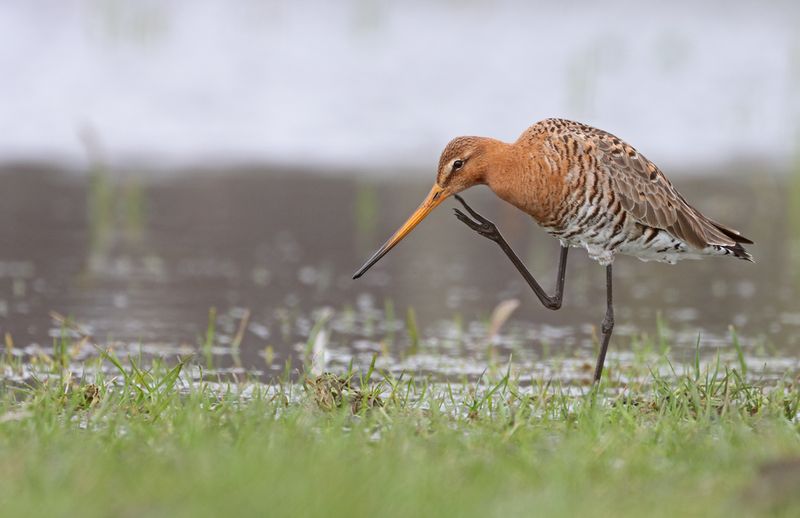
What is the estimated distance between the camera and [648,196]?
6.56m

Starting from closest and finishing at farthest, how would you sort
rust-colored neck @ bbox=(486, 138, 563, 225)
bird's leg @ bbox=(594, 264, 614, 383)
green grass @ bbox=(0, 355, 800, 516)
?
1. green grass @ bbox=(0, 355, 800, 516)
2. rust-colored neck @ bbox=(486, 138, 563, 225)
3. bird's leg @ bbox=(594, 264, 614, 383)

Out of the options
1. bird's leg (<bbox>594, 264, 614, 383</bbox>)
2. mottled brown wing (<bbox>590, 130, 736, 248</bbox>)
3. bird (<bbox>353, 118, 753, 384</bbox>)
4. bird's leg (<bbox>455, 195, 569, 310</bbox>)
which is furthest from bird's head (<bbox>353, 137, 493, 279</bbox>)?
bird's leg (<bbox>594, 264, 614, 383</bbox>)

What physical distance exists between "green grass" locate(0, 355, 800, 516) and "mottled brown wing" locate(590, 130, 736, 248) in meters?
0.97

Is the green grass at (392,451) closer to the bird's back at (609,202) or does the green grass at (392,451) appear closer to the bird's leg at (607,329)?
the bird's leg at (607,329)

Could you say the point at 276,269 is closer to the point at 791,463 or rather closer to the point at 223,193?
the point at 223,193

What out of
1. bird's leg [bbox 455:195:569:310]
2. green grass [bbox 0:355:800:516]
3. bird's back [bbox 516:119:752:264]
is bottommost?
green grass [bbox 0:355:800:516]

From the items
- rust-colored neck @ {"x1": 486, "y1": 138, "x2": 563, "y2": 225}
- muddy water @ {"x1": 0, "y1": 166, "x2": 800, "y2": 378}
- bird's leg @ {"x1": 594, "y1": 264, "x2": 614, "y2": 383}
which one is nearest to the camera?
rust-colored neck @ {"x1": 486, "y1": 138, "x2": 563, "y2": 225}

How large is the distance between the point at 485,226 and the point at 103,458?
2.89 m

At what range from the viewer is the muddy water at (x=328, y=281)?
26.7 feet

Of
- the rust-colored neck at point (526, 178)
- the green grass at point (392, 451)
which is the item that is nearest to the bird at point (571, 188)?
the rust-colored neck at point (526, 178)

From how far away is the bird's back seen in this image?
249 inches

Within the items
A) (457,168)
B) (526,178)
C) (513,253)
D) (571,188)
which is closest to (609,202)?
(571,188)

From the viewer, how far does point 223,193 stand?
15.0 m

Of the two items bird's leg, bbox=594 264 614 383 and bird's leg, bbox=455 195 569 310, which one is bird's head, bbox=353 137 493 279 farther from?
bird's leg, bbox=594 264 614 383
